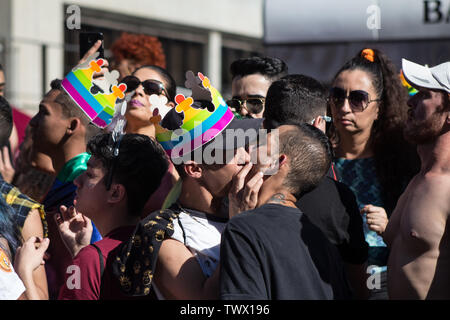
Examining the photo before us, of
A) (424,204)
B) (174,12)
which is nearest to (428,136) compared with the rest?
(424,204)

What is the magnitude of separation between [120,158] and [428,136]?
53.6 inches

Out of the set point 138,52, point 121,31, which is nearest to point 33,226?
point 138,52

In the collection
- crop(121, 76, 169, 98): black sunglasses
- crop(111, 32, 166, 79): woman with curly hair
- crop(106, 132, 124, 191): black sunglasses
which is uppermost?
crop(111, 32, 166, 79): woman with curly hair

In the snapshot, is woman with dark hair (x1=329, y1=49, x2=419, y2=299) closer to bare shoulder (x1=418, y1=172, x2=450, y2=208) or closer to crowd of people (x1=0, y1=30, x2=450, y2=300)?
crowd of people (x1=0, y1=30, x2=450, y2=300)

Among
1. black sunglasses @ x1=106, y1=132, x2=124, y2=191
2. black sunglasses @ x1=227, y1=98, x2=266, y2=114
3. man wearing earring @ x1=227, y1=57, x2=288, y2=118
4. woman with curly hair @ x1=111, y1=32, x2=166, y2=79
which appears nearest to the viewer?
black sunglasses @ x1=106, y1=132, x2=124, y2=191

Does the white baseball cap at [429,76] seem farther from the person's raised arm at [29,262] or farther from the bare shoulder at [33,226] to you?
the bare shoulder at [33,226]

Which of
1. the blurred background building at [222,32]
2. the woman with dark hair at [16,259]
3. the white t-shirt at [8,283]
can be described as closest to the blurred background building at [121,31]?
the blurred background building at [222,32]

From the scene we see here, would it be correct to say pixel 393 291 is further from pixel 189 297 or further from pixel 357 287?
pixel 189 297

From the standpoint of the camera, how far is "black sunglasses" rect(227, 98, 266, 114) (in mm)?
4441

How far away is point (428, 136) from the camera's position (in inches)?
123

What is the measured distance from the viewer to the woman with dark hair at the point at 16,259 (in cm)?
258

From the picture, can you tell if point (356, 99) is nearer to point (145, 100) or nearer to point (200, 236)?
point (145, 100)

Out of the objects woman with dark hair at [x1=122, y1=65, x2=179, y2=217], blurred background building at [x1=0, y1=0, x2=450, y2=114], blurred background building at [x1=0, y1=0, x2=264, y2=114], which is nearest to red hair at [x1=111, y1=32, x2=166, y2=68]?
blurred background building at [x1=0, y1=0, x2=450, y2=114]
